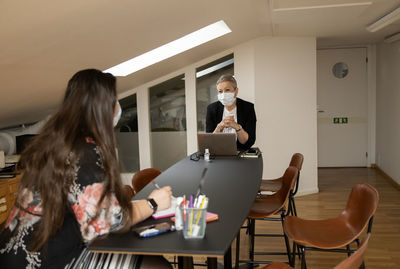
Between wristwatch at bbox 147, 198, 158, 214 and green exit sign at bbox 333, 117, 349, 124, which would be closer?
wristwatch at bbox 147, 198, 158, 214

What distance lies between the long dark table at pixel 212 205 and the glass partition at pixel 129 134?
3040 millimetres

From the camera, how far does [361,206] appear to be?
2.40 metres

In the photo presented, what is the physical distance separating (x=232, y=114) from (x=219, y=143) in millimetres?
533

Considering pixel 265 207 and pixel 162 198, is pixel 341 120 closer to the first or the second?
pixel 265 207

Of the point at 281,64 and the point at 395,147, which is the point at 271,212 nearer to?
the point at 281,64

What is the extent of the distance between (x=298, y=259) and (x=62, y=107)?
9.04 feet

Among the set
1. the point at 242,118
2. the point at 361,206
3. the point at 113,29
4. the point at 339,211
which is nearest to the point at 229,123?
the point at 242,118

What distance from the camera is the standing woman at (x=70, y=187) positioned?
1.49 metres

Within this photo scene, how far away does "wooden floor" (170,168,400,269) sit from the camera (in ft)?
11.2

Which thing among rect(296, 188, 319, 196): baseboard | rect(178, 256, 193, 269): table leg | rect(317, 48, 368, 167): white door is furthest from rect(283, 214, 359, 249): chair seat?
rect(317, 48, 368, 167): white door

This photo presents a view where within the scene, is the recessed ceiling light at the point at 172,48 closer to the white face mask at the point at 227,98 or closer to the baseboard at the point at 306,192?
the white face mask at the point at 227,98

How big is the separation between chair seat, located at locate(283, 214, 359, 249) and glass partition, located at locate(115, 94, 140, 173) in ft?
12.9

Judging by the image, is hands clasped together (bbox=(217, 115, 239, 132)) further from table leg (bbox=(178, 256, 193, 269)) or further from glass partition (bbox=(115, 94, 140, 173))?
glass partition (bbox=(115, 94, 140, 173))

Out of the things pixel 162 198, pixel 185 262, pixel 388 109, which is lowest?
pixel 185 262
